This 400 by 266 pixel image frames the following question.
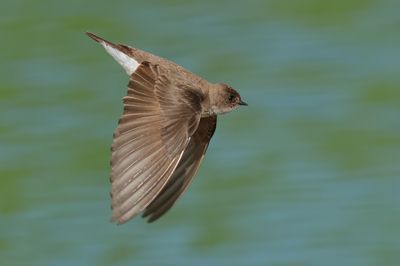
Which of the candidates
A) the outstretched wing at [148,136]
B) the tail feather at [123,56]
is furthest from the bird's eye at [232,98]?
the tail feather at [123,56]

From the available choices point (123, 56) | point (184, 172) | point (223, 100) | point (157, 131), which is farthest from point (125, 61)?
point (157, 131)

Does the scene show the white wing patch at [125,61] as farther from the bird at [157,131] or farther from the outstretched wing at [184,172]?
the outstretched wing at [184,172]

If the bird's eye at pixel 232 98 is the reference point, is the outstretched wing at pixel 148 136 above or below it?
below

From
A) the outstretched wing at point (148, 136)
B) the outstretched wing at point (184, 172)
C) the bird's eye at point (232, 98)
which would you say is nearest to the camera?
the outstretched wing at point (148, 136)

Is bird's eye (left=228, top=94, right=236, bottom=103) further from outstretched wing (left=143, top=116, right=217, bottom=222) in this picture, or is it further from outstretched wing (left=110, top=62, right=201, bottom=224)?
outstretched wing (left=110, top=62, right=201, bottom=224)

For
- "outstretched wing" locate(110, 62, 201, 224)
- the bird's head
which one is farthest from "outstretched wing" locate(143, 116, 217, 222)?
"outstretched wing" locate(110, 62, 201, 224)

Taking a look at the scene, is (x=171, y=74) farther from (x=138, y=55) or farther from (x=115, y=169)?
(x=115, y=169)
